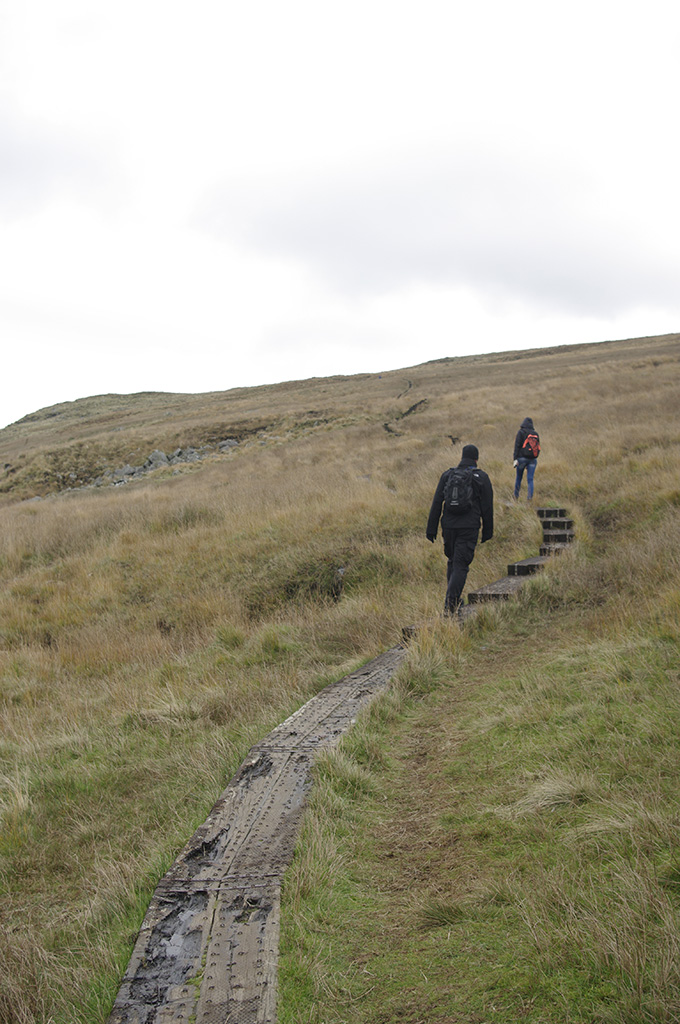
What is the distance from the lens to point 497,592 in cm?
802

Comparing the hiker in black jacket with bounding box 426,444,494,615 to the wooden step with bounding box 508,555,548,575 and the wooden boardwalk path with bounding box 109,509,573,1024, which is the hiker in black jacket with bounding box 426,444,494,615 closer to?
the wooden step with bounding box 508,555,548,575

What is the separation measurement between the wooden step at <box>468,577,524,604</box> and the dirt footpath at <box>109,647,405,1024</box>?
12.5 feet

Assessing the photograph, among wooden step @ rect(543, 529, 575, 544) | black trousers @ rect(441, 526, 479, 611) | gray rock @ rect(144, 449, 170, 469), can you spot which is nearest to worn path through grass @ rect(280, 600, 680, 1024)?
black trousers @ rect(441, 526, 479, 611)

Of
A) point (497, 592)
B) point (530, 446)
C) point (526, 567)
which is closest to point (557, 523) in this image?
point (530, 446)

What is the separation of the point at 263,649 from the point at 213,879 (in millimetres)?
4649

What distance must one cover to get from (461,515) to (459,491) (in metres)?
0.28

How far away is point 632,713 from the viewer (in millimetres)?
4332

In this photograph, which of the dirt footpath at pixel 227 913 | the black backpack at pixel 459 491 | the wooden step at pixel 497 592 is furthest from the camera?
the wooden step at pixel 497 592

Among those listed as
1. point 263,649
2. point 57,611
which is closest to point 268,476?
point 57,611

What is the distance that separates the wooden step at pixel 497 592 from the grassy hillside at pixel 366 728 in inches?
13.1

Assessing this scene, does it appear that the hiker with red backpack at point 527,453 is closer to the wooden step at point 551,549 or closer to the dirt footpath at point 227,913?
the wooden step at point 551,549

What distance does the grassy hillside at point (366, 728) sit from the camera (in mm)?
2730

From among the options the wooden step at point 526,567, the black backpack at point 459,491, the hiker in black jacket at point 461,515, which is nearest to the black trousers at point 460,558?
the hiker in black jacket at point 461,515

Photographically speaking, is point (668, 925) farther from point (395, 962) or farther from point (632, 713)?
point (632, 713)
